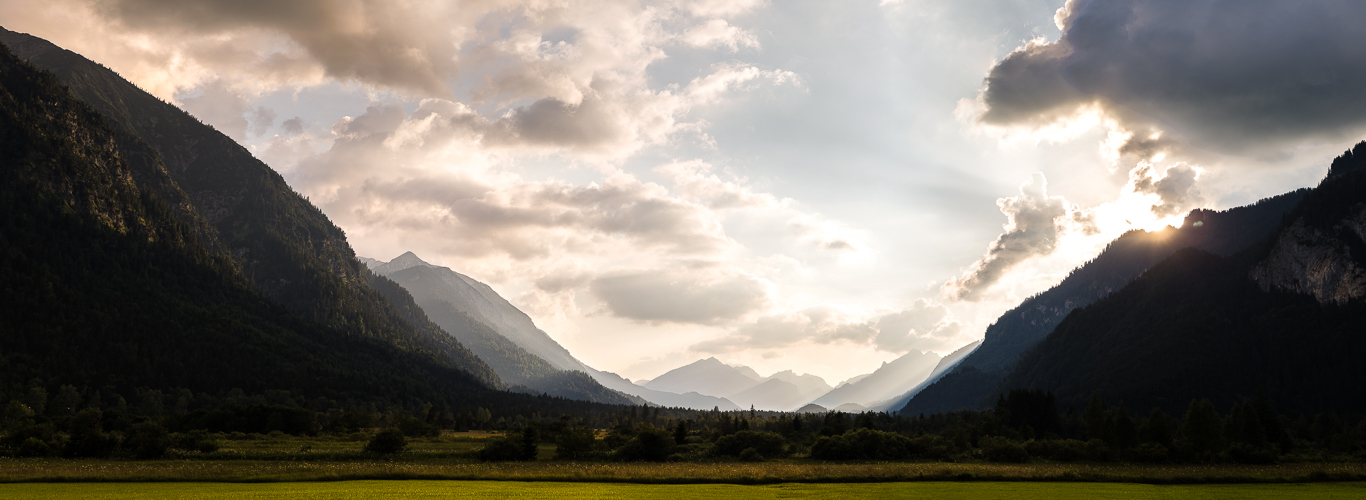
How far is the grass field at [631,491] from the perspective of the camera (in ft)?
192

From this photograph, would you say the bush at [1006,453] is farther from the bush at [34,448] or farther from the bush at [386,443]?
the bush at [34,448]

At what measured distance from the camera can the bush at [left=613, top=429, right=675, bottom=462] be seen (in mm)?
123750

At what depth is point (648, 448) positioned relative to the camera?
409ft

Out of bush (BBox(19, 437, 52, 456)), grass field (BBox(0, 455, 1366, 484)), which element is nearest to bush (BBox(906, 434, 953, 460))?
grass field (BBox(0, 455, 1366, 484))

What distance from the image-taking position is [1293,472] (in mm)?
91812

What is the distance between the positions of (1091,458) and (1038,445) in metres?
11.1

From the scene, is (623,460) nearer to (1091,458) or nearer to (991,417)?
(1091,458)

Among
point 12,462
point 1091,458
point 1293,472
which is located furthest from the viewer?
point 1091,458

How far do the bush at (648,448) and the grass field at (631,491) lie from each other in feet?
155

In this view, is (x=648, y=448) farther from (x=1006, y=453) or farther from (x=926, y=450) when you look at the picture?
(x=1006, y=453)

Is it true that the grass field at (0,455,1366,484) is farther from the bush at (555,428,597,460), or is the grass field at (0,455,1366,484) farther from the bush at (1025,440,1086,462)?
the bush at (1025,440,1086,462)

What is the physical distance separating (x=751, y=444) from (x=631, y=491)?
3098 inches

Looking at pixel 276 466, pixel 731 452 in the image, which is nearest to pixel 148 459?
pixel 276 466

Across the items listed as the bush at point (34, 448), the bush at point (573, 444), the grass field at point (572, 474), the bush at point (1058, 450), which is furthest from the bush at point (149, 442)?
the bush at point (1058, 450)
